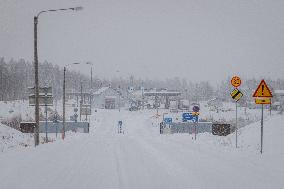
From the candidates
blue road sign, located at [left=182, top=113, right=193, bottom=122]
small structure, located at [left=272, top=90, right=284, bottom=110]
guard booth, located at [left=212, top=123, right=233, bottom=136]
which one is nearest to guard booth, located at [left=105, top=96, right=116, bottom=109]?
small structure, located at [left=272, top=90, right=284, bottom=110]

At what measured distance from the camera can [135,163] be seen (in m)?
12.6

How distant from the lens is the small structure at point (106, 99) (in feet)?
351

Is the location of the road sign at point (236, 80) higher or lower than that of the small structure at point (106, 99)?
higher

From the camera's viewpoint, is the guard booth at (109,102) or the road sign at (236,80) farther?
the guard booth at (109,102)

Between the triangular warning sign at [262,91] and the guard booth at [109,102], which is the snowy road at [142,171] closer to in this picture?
the triangular warning sign at [262,91]

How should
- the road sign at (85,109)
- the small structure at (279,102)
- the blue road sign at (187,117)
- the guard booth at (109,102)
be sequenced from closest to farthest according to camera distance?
1. the blue road sign at (187,117)
2. the road sign at (85,109)
3. the small structure at (279,102)
4. the guard booth at (109,102)

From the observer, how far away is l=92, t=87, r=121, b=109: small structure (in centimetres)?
10694

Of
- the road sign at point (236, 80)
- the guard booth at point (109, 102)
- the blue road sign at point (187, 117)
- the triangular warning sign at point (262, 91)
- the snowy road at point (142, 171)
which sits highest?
the road sign at point (236, 80)

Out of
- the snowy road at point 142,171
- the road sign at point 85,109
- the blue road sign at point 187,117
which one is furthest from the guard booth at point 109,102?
the snowy road at point 142,171

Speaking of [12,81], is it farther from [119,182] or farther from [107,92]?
[119,182]

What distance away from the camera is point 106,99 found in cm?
10831

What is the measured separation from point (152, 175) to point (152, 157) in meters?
4.33

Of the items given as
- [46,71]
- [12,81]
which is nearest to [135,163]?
[12,81]

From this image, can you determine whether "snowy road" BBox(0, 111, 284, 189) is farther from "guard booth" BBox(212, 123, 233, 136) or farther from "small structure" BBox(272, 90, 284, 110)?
"small structure" BBox(272, 90, 284, 110)
